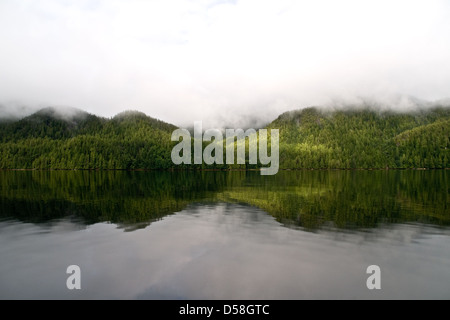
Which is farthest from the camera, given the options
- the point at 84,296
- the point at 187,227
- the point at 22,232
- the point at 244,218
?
the point at 244,218

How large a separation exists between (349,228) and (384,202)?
18564mm

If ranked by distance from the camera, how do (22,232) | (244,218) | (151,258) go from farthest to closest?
1. (244,218)
2. (22,232)
3. (151,258)

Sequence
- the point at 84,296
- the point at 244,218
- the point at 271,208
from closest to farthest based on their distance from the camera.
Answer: the point at 84,296 < the point at 244,218 < the point at 271,208

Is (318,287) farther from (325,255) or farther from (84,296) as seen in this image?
(84,296)

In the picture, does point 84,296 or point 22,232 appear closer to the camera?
point 84,296

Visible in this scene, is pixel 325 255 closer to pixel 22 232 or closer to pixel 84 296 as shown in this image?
pixel 84 296

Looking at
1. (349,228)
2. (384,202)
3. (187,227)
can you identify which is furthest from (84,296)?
(384,202)

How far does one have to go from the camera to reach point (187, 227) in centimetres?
2658
